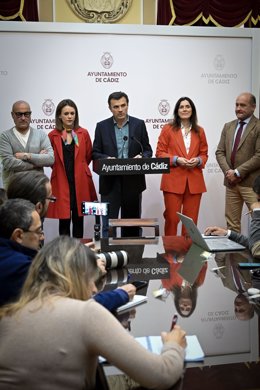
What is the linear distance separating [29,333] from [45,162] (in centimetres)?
341

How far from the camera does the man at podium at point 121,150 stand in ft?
14.8

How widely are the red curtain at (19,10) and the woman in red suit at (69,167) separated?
4.89ft

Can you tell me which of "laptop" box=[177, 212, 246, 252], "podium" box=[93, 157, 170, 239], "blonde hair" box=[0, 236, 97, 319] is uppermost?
"podium" box=[93, 157, 170, 239]

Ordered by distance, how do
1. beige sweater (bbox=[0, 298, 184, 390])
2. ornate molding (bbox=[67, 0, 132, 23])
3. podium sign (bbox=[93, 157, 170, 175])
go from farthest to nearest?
ornate molding (bbox=[67, 0, 132, 23]) → podium sign (bbox=[93, 157, 170, 175]) → beige sweater (bbox=[0, 298, 184, 390])

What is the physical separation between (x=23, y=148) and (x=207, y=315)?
321 cm

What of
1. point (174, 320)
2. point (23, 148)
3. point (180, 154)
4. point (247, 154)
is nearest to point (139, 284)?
point (174, 320)

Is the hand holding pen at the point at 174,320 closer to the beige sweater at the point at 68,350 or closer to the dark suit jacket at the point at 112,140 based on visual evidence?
the beige sweater at the point at 68,350

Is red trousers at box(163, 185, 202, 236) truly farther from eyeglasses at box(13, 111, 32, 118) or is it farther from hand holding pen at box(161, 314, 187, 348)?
hand holding pen at box(161, 314, 187, 348)

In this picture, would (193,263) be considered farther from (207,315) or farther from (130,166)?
(130,166)

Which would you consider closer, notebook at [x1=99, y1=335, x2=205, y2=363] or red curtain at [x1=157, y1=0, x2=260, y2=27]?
notebook at [x1=99, y1=335, x2=205, y2=363]

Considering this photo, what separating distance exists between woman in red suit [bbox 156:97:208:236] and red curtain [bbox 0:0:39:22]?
2044 millimetres

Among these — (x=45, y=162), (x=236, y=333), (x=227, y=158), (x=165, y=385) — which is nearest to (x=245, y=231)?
(x=227, y=158)

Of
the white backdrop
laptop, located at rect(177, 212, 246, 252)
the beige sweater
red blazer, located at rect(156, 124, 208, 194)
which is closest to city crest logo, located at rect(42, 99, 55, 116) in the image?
the white backdrop

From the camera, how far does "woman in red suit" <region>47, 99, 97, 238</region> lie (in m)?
4.79
